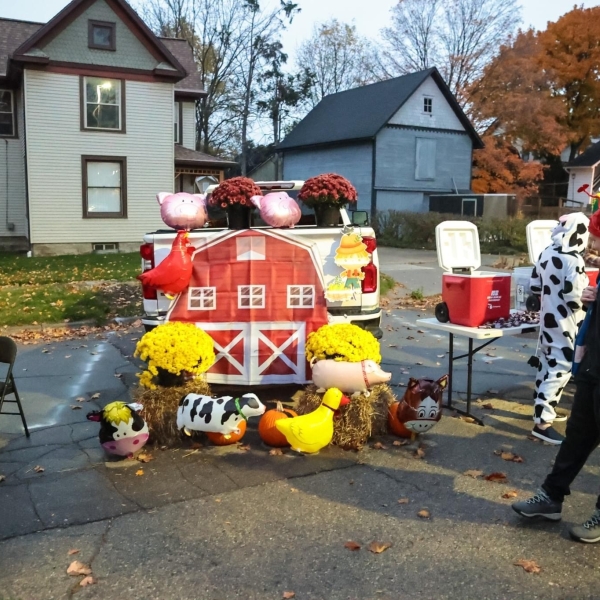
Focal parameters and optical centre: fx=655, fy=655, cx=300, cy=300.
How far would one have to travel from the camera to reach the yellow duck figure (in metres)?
4.59

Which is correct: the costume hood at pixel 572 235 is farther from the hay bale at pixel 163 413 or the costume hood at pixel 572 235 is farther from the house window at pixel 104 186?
the house window at pixel 104 186

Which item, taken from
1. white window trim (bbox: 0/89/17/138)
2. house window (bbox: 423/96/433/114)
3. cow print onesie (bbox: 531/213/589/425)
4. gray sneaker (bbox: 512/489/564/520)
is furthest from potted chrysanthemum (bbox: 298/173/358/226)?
house window (bbox: 423/96/433/114)

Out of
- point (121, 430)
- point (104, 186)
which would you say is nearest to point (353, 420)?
point (121, 430)

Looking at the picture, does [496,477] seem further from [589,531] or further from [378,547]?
[378,547]

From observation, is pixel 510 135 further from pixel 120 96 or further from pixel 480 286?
pixel 480 286

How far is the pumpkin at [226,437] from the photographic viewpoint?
193 inches

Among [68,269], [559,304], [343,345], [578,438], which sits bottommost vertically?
[578,438]

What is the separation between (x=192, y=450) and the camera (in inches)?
193

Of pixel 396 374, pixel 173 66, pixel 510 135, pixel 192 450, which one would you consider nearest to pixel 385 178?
pixel 510 135

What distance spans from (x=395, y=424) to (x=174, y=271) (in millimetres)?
2180

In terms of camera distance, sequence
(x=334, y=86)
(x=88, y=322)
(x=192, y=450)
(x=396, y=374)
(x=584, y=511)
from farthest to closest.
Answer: (x=334, y=86), (x=88, y=322), (x=396, y=374), (x=192, y=450), (x=584, y=511)

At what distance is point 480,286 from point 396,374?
2.17 metres

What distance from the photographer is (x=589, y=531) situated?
3496mm

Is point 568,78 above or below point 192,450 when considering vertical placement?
above
